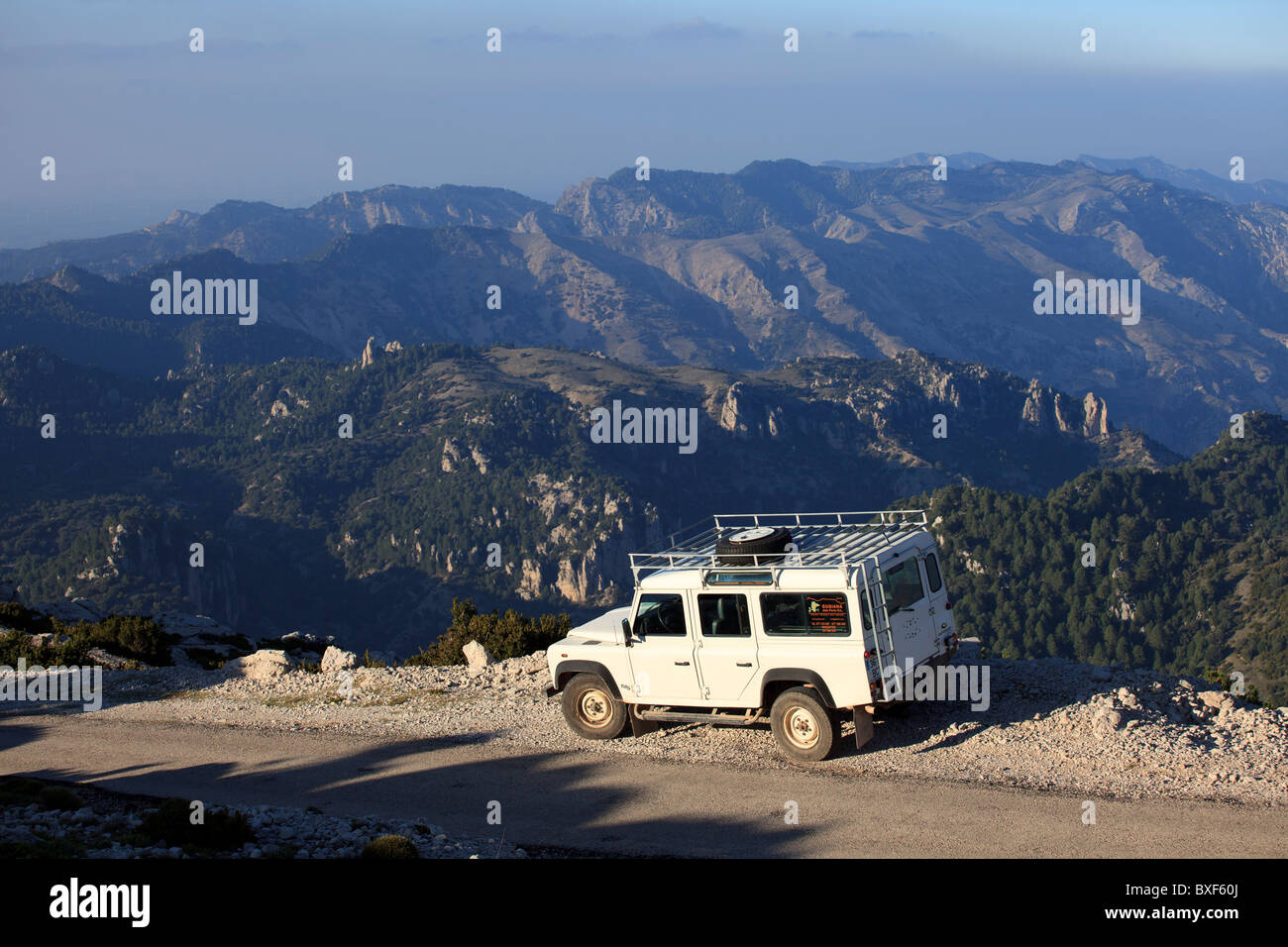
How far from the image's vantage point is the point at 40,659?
29.1 metres

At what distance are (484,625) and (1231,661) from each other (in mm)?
98918

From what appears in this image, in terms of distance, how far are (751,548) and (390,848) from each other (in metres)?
7.26

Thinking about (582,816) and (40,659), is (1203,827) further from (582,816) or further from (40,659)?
(40,659)

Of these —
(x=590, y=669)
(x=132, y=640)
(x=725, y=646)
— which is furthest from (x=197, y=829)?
(x=132, y=640)

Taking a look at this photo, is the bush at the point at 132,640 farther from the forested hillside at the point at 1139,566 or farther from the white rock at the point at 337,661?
the forested hillside at the point at 1139,566

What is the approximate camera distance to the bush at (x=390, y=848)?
43.7 feet

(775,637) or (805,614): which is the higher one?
(805,614)

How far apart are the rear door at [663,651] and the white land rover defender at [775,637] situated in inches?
0.9

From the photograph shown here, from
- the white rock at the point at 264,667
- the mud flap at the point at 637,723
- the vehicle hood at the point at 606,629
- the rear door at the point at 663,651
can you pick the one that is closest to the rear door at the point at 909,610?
the rear door at the point at 663,651

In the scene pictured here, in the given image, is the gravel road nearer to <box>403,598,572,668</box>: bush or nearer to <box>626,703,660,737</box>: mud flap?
<box>626,703,660,737</box>: mud flap

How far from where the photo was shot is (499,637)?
89.5ft

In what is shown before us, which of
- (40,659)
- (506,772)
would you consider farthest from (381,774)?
(40,659)

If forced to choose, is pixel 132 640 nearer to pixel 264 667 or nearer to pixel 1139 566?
pixel 264 667
